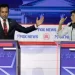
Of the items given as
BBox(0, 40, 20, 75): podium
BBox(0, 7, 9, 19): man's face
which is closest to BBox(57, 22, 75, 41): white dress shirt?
BBox(0, 7, 9, 19): man's face

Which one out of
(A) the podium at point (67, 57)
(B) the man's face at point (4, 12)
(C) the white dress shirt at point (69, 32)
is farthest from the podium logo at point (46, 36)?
(A) the podium at point (67, 57)

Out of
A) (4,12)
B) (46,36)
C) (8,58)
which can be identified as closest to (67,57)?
(8,58)

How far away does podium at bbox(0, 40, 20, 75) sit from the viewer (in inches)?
156

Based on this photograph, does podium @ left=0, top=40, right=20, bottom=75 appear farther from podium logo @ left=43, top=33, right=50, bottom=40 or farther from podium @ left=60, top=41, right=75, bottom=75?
podium logo @ left=43, top=33, right=50, bottom=40

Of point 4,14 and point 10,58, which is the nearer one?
point 10,58

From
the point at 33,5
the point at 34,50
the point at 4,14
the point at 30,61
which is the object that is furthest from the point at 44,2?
the point at 4,14

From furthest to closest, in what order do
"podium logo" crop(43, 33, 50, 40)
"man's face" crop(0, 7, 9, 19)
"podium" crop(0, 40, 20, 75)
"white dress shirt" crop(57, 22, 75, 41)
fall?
1. "podium logo" crop(43, 33, 50, 40)
2. "white dress shirt" crop(57, 22, 75, 41)
3. "man's face" crop(0, 7, 9, 19)
4. "podium" crop(0, 40, 20, 75)

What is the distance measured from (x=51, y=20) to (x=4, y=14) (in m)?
2.24

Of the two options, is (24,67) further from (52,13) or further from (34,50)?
(52,13)

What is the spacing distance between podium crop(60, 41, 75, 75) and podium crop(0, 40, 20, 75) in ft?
1.86

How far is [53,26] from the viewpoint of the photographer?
22.5 ft

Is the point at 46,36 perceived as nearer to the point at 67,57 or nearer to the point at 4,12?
the point at 4,12

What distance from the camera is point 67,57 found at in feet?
13.1

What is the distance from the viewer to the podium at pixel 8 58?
3.97 m
